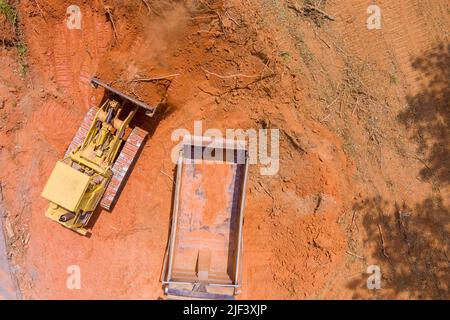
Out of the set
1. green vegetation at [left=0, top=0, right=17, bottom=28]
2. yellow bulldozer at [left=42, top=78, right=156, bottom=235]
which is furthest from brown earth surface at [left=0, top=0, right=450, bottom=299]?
yellow bulldozer at [left=42, top=78, right=156, bottom=235]

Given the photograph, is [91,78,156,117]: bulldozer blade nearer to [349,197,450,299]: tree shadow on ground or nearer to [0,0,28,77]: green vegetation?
[0,0,28,77]: green vegetation

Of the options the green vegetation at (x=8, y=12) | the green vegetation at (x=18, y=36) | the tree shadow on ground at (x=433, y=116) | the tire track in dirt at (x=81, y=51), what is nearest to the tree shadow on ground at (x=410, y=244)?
the tree shadow on ground at (x=433, y=116)

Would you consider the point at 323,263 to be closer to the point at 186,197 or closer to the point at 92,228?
the point at 186,197

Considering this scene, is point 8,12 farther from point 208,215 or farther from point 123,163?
point 208,215

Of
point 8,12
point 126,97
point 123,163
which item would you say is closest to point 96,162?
point 123,163

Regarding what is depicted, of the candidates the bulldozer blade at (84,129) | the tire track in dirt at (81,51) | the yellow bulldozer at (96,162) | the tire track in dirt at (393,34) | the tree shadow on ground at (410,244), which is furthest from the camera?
the tire track in dirt at (81,51)

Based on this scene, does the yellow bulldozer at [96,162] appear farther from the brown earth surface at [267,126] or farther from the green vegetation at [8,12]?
the green vegetation at [8,12]

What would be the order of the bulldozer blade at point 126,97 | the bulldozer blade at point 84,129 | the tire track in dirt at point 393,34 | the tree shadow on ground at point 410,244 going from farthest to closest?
1. the bulldozer blade at point 84,129
2. the tree shadow on ground at point 410,244
3. the tire track in dirt at point 393,34
4. the bulldozer blade at point 126,97
